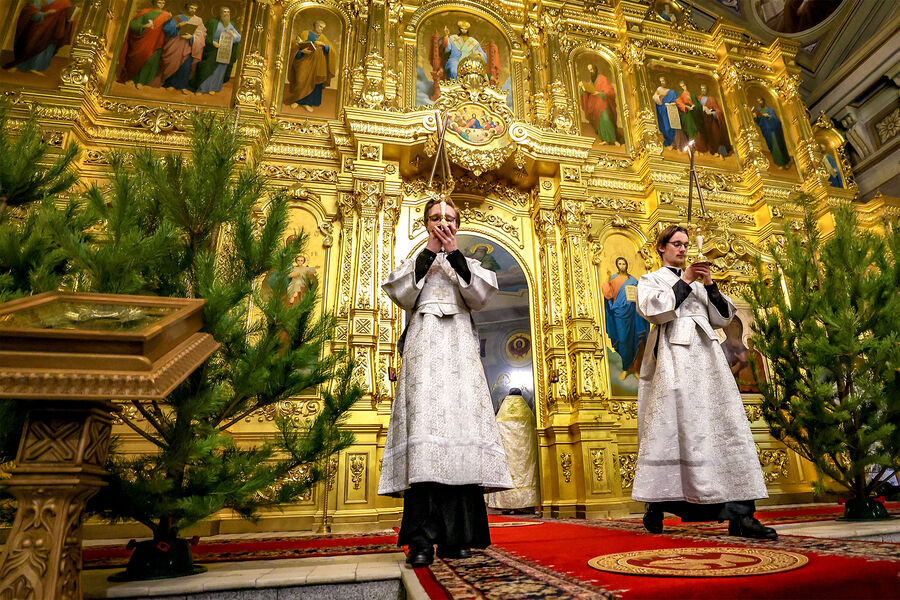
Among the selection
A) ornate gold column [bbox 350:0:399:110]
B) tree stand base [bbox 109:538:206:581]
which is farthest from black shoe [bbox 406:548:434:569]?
ornate gold column [bbox 350:0:399:110]

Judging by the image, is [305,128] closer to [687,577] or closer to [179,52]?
[179,52]

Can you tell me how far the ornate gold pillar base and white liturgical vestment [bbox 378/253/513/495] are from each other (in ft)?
4.22

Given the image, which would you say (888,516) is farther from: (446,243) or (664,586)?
(446,243)

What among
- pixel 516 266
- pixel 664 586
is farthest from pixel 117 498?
pixel 516 266

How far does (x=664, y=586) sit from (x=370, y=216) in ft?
19.1

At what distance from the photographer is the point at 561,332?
7090mm

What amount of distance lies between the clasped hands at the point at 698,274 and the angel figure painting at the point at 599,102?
18.6 ft

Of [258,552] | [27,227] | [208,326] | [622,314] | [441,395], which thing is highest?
[622,314]

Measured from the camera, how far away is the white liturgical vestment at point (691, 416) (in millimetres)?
3168

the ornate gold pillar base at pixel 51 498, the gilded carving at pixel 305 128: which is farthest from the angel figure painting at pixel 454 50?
the ornate gold pillar base at pixel 51 498

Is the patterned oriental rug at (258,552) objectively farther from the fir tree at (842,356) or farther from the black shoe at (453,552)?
the fir tree at (842,356)

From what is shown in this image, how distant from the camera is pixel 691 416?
132 inches

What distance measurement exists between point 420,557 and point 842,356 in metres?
4.00

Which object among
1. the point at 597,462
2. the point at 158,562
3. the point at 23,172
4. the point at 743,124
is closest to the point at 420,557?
the point at 158,562
